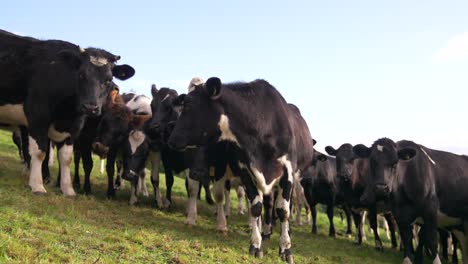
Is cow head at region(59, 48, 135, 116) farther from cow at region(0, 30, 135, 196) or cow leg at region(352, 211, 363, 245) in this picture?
cow leg at region(352, 211, 363, 245)

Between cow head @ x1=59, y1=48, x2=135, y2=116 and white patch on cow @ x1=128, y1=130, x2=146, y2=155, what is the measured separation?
5.72 feet

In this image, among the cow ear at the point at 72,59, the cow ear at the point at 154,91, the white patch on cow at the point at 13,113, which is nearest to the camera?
the white patch on cow at the point at 13,113

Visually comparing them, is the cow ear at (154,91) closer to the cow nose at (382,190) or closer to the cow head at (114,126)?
the cow head at (114,126)

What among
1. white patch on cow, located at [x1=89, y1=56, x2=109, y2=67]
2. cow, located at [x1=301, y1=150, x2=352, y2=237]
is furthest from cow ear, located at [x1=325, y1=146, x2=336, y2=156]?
white patch on cow, located at [x1=89, y1=56, x2=109, y2=67]

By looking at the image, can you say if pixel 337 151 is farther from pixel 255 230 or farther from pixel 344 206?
pixel 255 230

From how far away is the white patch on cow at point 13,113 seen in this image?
9.88 m

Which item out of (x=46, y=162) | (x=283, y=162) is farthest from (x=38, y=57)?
(x=283, y=162)

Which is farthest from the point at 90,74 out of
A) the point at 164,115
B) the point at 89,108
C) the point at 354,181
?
the point at 354,181

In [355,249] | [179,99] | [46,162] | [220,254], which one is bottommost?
[355,249]

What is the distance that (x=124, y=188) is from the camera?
14.8 meters

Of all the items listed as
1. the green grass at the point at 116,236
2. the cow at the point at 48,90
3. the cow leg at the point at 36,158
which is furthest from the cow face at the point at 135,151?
the cow leg at the point at 36,158

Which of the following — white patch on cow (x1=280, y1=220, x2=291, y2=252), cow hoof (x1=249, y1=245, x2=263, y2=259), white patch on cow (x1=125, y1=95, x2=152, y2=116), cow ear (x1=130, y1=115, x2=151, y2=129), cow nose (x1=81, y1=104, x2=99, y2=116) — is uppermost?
white patch on cow (x1=125, y1=95, x2=152, y2=116)

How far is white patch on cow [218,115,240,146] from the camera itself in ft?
29.1

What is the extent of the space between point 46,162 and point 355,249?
8402mm
